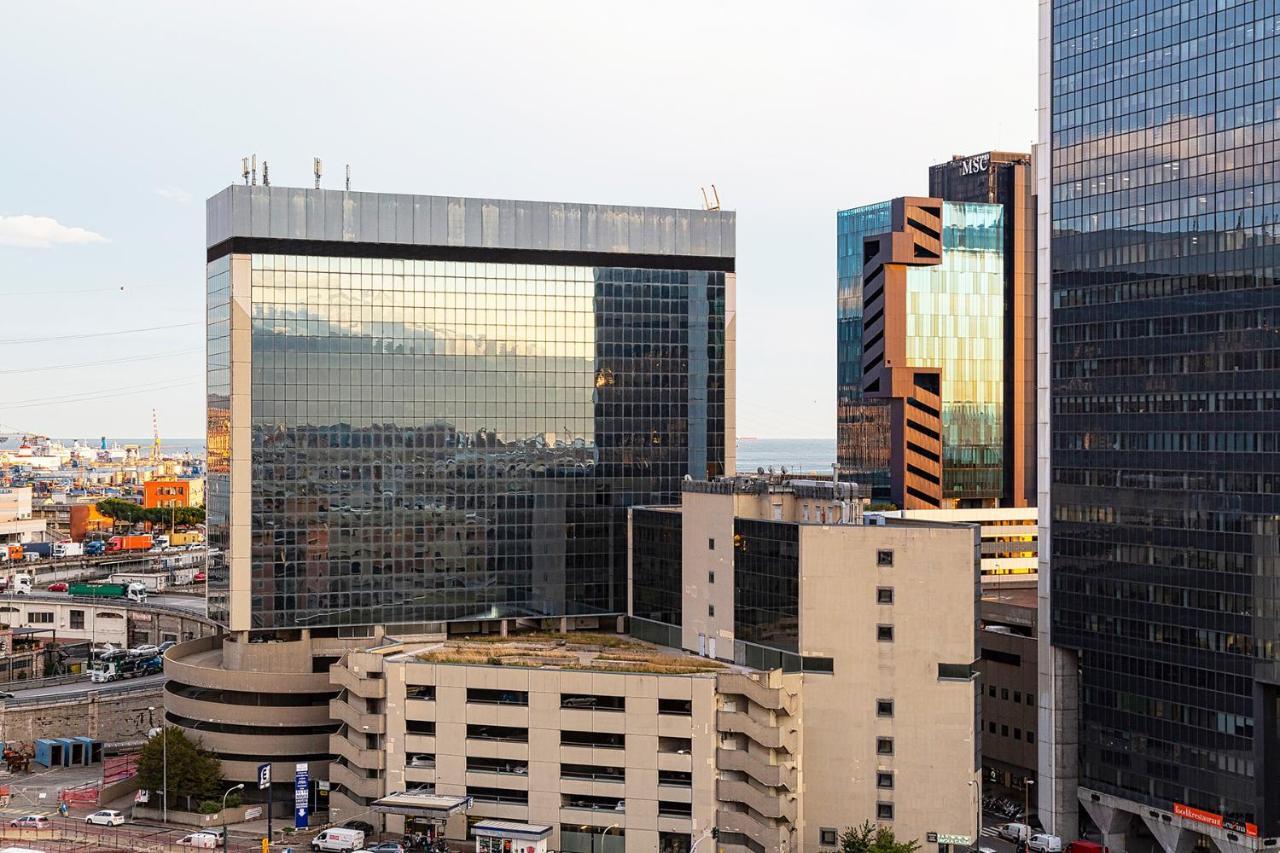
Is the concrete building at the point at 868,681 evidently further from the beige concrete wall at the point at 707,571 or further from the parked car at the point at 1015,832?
the parked car at the point at 1015,832

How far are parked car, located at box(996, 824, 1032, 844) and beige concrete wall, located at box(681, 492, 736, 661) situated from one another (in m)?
30.9

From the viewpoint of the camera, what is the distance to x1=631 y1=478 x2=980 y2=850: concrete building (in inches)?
4087

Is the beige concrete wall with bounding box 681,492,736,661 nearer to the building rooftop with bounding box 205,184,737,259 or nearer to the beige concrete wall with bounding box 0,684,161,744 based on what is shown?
the building rooftop with bounding box 205,184,737,259

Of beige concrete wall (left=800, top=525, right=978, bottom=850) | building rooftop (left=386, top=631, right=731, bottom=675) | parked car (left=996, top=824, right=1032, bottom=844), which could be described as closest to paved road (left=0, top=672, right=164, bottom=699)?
building rooftop (left=386, top=631, right=731, bottom=675)

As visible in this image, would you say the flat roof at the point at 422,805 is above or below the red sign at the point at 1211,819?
above

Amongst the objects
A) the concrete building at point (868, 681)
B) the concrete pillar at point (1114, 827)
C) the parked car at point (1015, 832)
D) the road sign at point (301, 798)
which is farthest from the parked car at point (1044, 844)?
the road sign at point (301, 798)

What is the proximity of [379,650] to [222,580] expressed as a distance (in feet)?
67.4

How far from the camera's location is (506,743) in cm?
11044

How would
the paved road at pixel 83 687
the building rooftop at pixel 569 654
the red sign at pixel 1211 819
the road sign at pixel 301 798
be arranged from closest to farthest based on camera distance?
the red sign at pixel 1211 819 → the building rooftop at pixel 569 654 → the road sign at pixel 301 798 → the paved road at pixel 83 687

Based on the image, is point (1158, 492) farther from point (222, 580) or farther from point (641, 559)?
point (222, 580)

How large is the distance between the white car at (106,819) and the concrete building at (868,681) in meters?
54.4

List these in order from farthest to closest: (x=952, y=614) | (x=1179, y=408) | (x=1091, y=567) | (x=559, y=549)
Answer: (x=559, y=549), (x=1091, y=567), (x=1179, y=408), (x=952, y=614)

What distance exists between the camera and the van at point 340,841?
111000 millimetres

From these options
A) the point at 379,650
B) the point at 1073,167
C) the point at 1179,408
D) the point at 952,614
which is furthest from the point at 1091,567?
the point at 379,650
